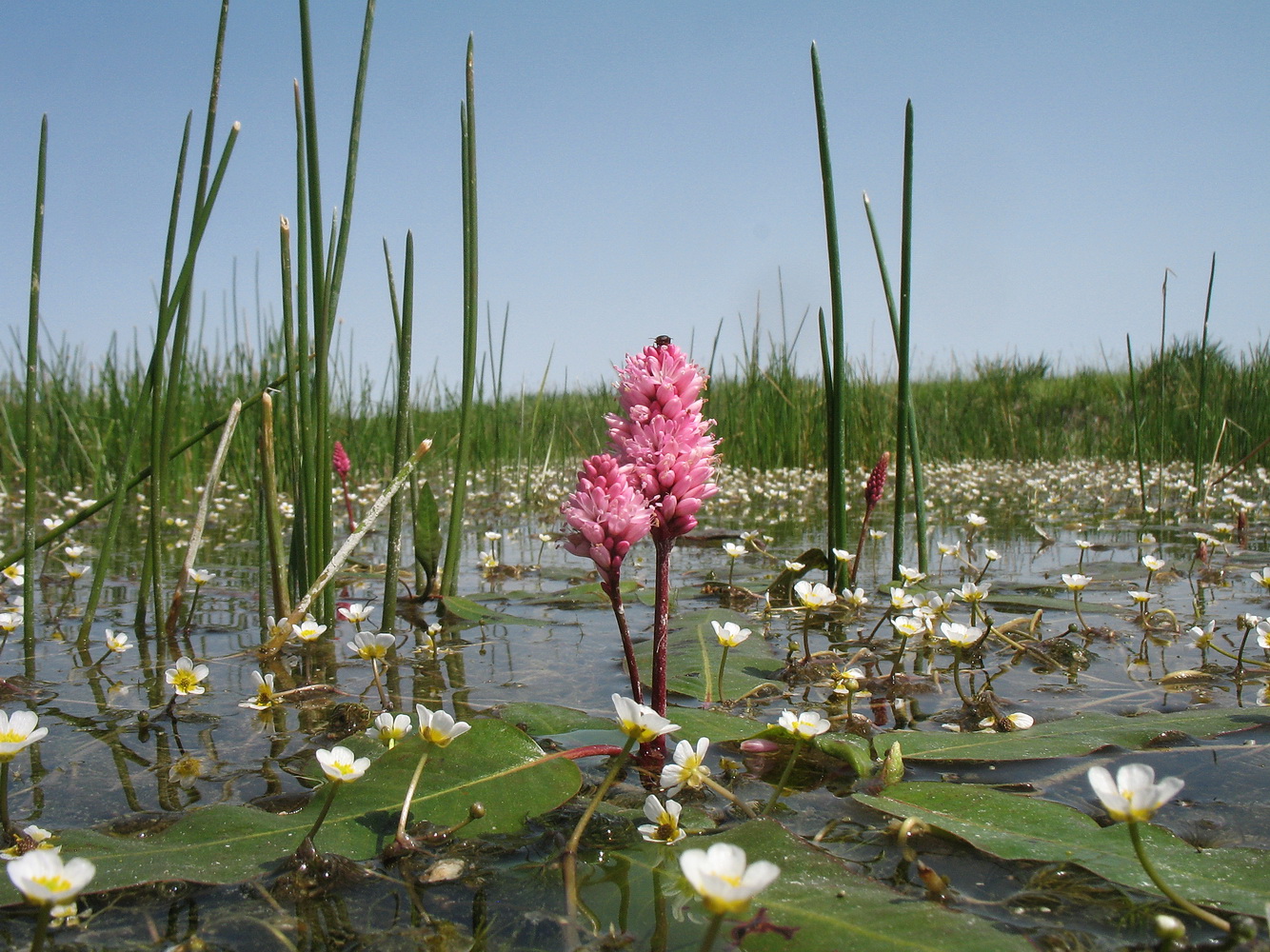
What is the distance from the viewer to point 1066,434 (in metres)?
9.60

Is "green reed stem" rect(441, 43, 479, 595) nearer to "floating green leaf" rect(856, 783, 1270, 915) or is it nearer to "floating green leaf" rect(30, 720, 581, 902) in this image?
"floating green leaf" rect(30, 720, 581, 902)

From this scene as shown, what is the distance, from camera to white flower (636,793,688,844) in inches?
38.2

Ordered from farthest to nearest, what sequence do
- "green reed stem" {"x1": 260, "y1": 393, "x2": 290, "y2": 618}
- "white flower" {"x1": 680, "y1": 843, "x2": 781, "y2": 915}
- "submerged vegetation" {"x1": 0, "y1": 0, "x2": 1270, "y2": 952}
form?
"green reed stem" {"x1": 260, "y1": 393, "x2": 290, "y2": 618} < "submerged vegetation" {"x1": 0, "y1": 0, "x2": 1270, "y2": 952} < "white flower" {"x1": 680, "y1": 843, "x2": 781, "y2": 915}

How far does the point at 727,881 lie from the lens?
663mm

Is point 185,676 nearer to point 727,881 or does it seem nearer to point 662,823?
point 662,823

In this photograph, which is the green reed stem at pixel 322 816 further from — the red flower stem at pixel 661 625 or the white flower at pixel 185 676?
the white flower at pixel 185 676

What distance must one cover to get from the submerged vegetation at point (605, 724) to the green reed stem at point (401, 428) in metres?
0.01

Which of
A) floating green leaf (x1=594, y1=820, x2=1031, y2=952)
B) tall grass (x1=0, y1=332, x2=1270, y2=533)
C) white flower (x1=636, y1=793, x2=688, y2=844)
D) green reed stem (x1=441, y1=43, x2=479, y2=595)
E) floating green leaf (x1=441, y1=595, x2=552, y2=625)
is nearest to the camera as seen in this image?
floating green leaf (x1=594, y1=820, x2=1031, y2=952)

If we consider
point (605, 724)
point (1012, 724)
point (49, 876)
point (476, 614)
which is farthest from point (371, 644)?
point (1012, 724)

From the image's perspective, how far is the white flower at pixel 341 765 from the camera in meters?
0.92

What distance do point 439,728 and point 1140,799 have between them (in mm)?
757

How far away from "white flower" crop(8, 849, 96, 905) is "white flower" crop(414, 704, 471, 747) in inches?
16.5

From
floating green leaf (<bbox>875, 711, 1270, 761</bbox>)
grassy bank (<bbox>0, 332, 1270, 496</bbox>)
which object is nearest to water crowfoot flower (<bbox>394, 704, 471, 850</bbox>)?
floating green leaf (<bbox>875, 711, 1270, 761</bbox>)

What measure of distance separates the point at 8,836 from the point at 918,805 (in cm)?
111
